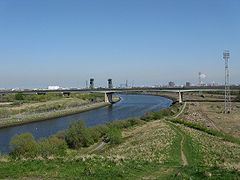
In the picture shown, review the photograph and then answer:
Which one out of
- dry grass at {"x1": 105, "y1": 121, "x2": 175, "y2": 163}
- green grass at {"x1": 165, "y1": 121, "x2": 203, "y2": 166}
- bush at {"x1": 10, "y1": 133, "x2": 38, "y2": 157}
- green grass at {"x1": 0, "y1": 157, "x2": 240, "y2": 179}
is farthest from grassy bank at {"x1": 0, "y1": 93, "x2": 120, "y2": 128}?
green grass at {"x1": 0, "y1": 157, "x2": 240, "y2": 179}

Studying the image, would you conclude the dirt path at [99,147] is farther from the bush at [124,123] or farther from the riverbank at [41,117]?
the riverbank at [41,117]

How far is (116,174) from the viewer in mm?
12977

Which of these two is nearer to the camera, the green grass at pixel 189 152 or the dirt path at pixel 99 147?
the green grass at pixel 189 152

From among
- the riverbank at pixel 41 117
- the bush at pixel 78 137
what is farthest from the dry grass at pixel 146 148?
the riverbank at pixel 41 117

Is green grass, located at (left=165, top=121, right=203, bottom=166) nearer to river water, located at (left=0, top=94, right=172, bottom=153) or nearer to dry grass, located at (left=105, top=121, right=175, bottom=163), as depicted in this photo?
dry grass, located at (left=105, top=121, right=175, bottom=163)

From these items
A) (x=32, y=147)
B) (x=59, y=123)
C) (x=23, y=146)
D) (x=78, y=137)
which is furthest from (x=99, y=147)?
(x=59, y=123)

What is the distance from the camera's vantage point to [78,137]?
38188 mm

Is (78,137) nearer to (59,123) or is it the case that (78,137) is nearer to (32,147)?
(32,147)

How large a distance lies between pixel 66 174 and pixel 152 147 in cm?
1708

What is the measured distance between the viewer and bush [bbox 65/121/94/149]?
1495 inches

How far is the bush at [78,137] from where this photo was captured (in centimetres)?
3798

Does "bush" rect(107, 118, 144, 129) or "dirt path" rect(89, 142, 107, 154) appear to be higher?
"bush" rect(107, 118, 144, 129)

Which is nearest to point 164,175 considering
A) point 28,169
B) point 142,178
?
point 142,178

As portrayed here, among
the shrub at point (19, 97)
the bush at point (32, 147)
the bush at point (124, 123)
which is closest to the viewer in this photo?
the bush at point (32, 147)
